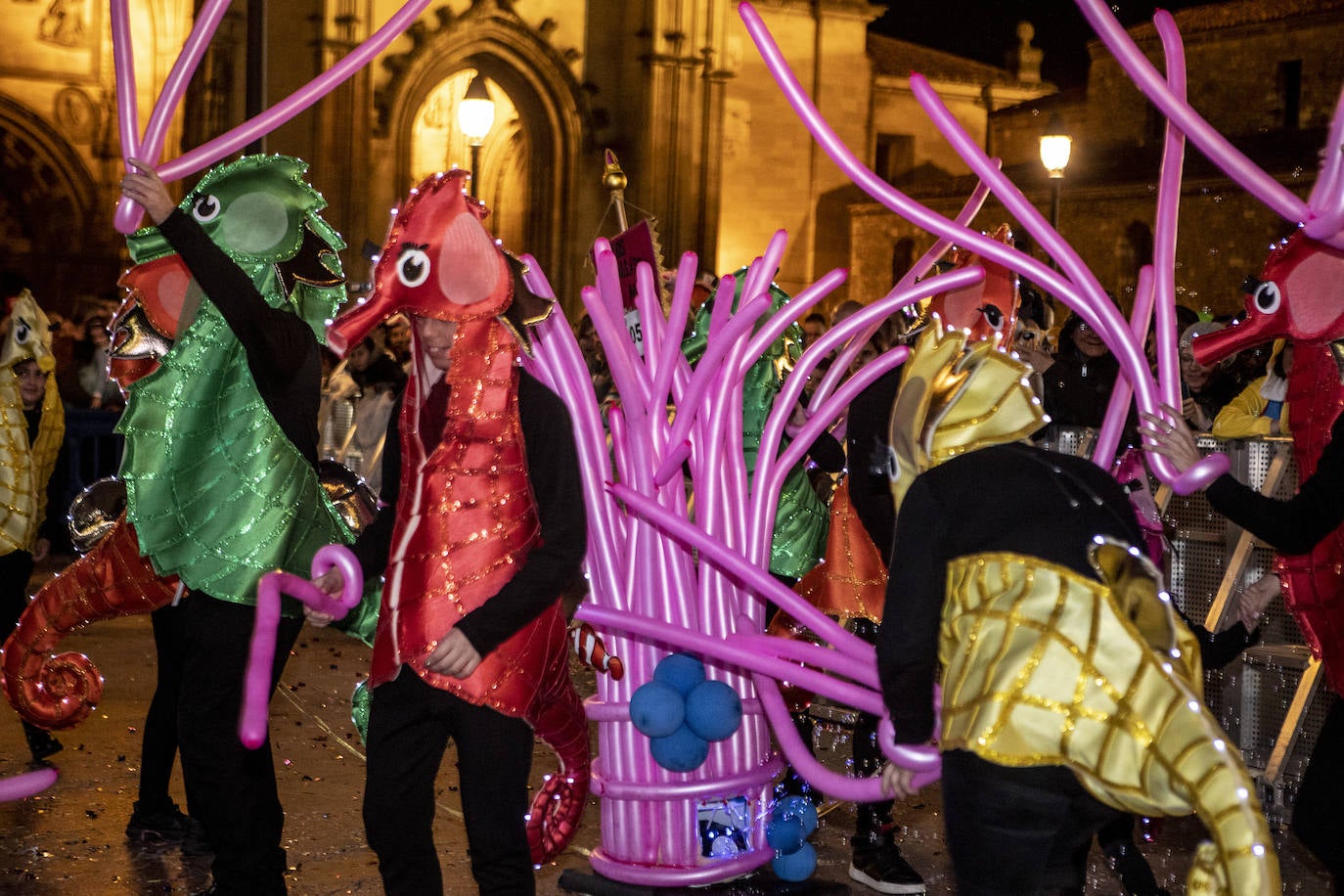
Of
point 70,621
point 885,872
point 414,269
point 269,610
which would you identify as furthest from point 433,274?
point 885,872

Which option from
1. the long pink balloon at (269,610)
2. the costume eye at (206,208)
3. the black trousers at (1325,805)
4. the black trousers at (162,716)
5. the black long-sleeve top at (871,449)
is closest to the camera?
the long pink balloon at (269,610)

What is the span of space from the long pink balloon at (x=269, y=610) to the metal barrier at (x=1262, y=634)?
4342mm

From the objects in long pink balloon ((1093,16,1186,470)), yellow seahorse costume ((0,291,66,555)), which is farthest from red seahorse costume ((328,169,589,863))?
yellow seahorse costume ((0,291,66,555))

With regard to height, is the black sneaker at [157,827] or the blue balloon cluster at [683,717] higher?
the blue balloon cluster at [683,717]

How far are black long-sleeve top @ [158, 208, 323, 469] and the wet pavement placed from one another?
58.8 inches

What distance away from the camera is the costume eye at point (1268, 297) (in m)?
4.50

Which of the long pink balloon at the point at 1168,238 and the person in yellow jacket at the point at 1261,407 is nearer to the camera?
the long pink balloon at the point at 1168,238

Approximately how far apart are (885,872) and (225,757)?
7.07ft

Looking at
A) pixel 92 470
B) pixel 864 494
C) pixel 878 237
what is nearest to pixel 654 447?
pixel 864 494

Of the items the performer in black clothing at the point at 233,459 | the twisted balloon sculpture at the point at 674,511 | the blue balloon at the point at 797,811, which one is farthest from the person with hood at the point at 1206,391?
the performer in black clothing at the point at 233,459

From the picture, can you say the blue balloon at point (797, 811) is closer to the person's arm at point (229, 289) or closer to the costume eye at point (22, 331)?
the person's arm at point (229, 289)

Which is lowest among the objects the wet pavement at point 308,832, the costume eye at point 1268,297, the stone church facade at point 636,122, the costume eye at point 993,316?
the wet pavement at point 308,832

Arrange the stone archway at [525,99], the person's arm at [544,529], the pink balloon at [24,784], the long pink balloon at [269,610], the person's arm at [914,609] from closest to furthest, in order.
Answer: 1. the pink balloon at [24,784]
2. the person's arm at [914,609]
3. the long pink balloon at [269,610]
4. the person's arm at [544,529]
5. the stone archway at [525,99]

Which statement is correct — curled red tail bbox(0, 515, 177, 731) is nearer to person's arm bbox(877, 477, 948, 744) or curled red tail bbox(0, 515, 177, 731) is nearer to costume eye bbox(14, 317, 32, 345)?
costume eye bbox(14, 317, 32, 345)
